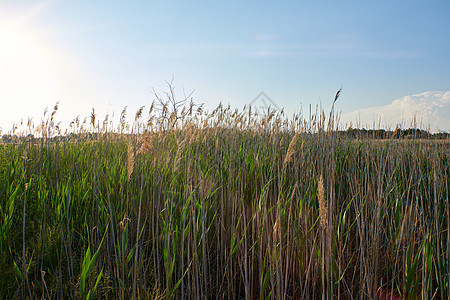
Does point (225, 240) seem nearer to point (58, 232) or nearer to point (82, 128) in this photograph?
point (58, 232)

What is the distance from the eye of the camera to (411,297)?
132 centimetres

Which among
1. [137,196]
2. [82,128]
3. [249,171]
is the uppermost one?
[82,128]

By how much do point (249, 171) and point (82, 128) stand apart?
389 centimetres

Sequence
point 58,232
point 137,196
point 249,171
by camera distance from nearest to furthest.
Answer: point 58,232 → point 137,196 → point 249,171

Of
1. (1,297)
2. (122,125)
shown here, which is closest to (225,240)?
(1,297)

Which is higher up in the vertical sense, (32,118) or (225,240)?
(32,118)

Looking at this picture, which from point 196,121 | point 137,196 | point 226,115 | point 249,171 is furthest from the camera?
point 196,121

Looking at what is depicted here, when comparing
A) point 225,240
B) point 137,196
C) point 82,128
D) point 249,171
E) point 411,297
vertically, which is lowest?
point 411,297

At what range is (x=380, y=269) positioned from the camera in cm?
171

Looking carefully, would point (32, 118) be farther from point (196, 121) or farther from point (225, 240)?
point (225, 240)

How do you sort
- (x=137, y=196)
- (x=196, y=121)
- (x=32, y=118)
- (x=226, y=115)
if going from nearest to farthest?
1. (x=137, y=196)
2. (x=32, y=118)
3. (x=226, y=115)
4. (x=196, y=121)

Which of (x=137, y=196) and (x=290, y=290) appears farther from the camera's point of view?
(x=137, y=196)

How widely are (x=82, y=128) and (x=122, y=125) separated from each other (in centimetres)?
120

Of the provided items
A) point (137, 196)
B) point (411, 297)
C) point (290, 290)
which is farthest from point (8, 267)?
point (411, 297)
